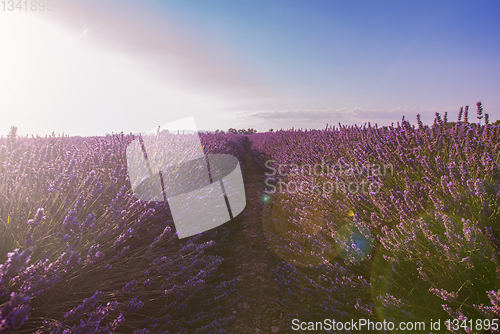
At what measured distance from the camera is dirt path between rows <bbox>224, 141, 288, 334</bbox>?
1808 mm

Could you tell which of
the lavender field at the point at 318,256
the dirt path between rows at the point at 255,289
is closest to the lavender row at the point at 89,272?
the lavender field at the point at 318,256

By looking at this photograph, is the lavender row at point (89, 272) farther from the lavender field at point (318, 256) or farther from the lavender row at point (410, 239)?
the lavender row at point (410, 239)

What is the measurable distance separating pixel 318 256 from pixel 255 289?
2.22 ft

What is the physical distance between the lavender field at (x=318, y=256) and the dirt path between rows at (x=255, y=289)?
4 centimetres

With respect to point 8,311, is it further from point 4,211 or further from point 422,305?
point 422,305

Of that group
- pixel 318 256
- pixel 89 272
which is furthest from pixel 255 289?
pixel 89 272

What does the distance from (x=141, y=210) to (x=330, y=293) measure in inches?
64.9

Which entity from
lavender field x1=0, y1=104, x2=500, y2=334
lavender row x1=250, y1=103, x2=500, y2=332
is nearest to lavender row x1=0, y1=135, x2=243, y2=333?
lavender field x1=0, y1=104, x2=500, y2=334

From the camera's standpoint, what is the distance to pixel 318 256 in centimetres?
191

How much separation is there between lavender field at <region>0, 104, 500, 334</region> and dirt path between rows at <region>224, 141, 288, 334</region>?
0.14 ft

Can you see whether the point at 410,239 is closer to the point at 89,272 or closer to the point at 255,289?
the point at 255,289

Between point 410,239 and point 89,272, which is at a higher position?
point 410,239

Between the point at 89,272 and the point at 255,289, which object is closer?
the point at 89,272

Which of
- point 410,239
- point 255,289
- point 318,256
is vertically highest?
point 410,239
